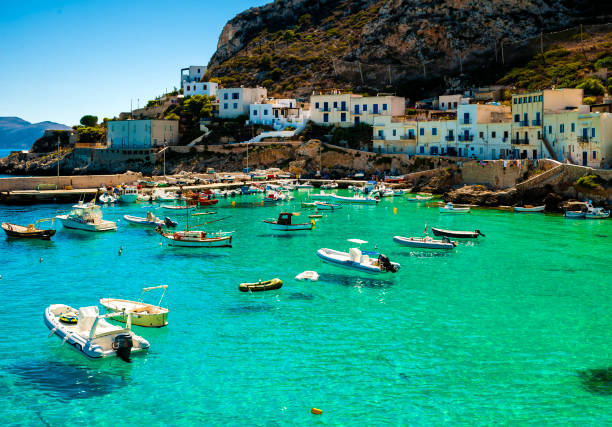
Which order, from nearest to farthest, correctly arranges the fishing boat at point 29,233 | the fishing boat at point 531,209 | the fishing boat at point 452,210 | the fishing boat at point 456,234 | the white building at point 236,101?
the fishing boat at point 456,234 → the fishing boat at point 29,233 → the fishing boat at point 531,209 → the fishing boat at point 452,210 → the white building at point 236,101

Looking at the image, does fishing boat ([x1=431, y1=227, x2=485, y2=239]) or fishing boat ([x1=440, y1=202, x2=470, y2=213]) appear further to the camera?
fishing boat ([x1=440, y1=202, x2=470, y2=213])

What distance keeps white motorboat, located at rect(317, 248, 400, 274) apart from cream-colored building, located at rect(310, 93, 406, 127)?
57721mm

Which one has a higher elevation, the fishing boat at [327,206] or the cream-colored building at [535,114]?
the cream-colored building at [535,114]

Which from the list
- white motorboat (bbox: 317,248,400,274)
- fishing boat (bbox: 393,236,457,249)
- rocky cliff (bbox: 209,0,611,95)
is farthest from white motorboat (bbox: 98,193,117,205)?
rocky cliff (bbox: 209,0,611,95)

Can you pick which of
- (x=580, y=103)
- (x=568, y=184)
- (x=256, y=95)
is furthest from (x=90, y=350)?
(x=256, y=95)

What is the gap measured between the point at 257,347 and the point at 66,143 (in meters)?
130

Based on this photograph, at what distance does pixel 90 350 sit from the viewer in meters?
24.0

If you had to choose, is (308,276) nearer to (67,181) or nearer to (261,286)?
(261,286)

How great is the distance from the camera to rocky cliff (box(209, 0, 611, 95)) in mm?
112500

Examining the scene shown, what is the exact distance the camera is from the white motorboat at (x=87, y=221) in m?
55.4

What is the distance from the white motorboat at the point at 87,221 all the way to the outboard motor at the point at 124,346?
33184 millimetres

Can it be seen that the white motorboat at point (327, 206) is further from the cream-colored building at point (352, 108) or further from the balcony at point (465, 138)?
the cream-colored building at point (352, 108)

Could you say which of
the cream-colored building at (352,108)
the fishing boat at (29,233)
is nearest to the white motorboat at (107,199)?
the fishing boat at (29,233)

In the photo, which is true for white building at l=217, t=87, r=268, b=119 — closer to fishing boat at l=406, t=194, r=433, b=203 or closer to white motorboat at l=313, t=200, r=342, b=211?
fishing boat at l=406, t=194, r=433, b=203
